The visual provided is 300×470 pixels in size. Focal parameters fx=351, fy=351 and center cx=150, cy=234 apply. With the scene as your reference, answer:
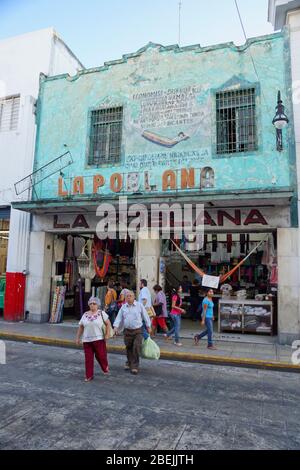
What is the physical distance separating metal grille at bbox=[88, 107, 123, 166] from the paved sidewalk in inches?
251

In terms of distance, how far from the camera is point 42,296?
13.6 meters

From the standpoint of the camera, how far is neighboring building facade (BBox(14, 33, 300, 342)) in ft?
35.9

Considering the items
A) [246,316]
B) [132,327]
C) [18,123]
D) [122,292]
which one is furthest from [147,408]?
[18,123]

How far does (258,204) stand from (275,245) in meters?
1.66

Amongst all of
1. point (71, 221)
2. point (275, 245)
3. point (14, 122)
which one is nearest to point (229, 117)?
point (275, 245)

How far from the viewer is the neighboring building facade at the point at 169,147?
35.9ft

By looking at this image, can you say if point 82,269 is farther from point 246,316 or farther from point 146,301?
point 246,316

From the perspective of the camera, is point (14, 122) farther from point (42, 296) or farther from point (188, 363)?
point (188, 363)

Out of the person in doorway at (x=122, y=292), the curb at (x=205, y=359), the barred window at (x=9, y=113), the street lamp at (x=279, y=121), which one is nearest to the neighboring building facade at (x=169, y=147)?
the street lamp at (x=279, y=121)

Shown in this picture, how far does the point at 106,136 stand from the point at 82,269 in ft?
17.4

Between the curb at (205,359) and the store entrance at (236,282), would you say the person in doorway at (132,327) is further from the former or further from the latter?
the store entrance at (236,282)

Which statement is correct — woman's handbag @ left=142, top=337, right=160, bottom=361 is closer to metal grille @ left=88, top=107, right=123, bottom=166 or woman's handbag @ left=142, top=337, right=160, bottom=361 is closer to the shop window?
the shop window

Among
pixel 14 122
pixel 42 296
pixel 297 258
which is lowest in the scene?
pixel 42 296
